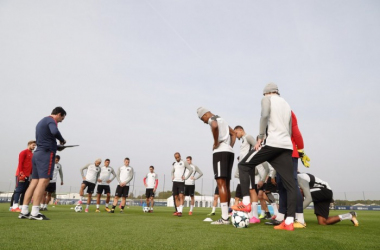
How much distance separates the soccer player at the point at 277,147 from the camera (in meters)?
4.13

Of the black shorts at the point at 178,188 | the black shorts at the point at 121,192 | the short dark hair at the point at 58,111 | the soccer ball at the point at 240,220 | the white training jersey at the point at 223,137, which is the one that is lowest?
the soccer ball at the point at 240,220

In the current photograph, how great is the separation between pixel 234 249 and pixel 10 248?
2049 mm

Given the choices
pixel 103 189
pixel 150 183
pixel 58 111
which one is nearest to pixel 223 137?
pixel 58 111

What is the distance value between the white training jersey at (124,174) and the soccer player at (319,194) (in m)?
8.42

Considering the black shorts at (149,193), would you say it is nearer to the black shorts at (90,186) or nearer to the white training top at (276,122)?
the black shorts at (90,186)

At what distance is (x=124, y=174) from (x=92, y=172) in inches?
71.2

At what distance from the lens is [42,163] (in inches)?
210

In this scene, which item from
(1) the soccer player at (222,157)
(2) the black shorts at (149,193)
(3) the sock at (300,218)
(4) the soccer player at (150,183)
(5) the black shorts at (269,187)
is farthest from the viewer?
(4) the soccer player at (150,183)

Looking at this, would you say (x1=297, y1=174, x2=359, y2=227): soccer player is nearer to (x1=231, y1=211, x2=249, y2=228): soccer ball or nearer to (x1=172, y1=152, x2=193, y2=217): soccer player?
(x1=231, y1=211, x2=249, y2=228): soccer ball

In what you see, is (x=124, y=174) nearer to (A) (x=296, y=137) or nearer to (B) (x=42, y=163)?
(B) (x=42, y=163)

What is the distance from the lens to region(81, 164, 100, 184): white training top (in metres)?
12.4

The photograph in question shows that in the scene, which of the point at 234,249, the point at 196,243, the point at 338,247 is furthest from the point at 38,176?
the point at 338,247

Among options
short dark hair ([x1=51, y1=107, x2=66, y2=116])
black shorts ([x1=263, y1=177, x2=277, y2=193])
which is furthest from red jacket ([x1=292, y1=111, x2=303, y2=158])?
short dark hair ([x1=51, y1=107, x2=66, y2=116])

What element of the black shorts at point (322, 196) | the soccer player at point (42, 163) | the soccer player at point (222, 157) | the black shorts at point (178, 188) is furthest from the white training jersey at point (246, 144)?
the black shorts at point (178, 188)
